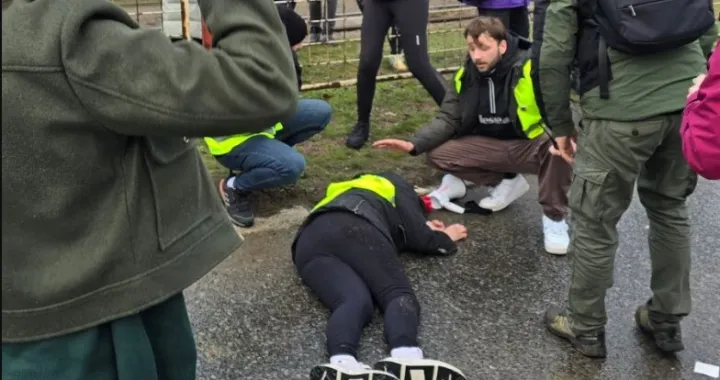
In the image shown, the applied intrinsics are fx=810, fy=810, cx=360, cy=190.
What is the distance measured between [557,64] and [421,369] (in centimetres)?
122

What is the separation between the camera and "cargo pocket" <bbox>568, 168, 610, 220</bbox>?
2.96 meters

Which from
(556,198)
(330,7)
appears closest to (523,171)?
(556,198)

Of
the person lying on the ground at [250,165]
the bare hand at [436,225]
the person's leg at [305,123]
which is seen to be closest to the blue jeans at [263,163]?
the person lying on the ground at [250,165]

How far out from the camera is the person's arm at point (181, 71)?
1329mm

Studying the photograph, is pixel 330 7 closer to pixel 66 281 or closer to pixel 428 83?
pixel 428 83

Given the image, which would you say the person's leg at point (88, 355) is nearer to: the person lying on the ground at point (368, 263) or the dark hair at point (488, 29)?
the person lying on the ground at point (368, 263)

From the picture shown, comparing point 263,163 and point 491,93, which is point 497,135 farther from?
point 263,163

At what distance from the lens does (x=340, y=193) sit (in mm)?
3912

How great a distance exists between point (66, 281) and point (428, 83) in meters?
4.17

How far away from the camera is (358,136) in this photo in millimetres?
5512

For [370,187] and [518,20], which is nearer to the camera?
[370,187]

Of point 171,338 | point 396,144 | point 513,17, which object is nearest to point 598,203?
point 396,144

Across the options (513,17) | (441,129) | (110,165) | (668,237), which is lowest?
(441,129)

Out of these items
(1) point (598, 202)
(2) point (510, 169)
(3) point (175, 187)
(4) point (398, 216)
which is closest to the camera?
(3) point (175, 187)
